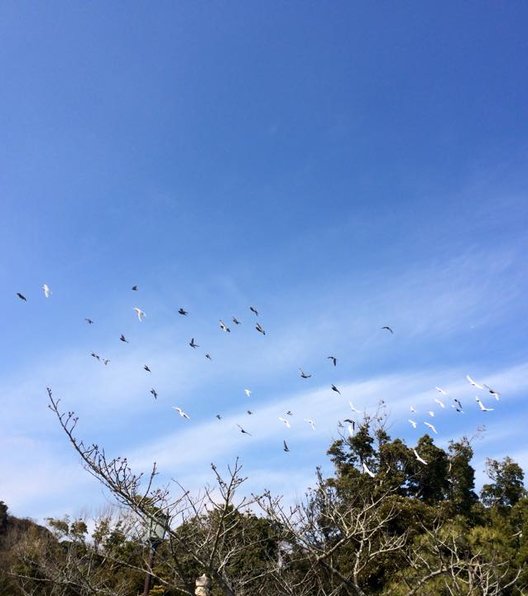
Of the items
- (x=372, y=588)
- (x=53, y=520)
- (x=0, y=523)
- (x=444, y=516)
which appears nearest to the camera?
(x=372, y=588)

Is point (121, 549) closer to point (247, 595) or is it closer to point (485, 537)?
point (247, 595)

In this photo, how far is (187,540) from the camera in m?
8.45

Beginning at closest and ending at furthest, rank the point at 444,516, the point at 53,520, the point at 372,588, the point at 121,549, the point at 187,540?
the point at 187,540 → the point at 372,588 → the point at 444,516 → the point at 121,549 → the point at 53,520

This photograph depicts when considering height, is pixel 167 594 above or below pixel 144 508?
below


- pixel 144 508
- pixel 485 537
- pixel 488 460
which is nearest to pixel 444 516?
pixel 485 537

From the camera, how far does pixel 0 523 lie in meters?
36.4

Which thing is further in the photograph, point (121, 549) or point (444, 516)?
point (121, 549)

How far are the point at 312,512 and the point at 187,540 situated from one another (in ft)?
11.2

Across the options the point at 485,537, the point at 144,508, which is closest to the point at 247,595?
the point at 144,508

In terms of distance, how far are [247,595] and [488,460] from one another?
76.6 ft

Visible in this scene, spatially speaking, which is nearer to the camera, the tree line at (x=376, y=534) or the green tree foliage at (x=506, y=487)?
the tree line at (x=376, y=534)

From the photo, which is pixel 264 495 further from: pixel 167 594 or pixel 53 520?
pixel 53 520

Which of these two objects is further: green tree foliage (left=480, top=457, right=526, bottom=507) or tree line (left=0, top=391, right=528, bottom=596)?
green tree foliage (left=480, top=457, right=526, bottom=507)

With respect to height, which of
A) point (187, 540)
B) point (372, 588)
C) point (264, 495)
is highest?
point (264, 495)
